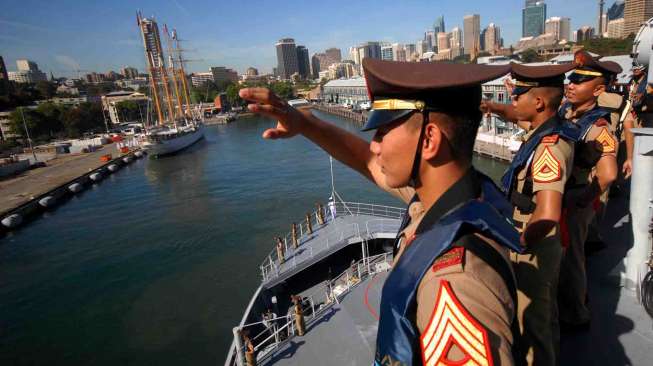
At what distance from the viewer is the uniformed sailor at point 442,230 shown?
92cm

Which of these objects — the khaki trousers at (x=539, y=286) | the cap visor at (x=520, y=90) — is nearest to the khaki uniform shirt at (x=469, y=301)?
the khaki trousers at (x=539, y=286)

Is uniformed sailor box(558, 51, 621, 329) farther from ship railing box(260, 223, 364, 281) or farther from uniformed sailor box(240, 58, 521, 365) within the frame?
ship railing box(260, 223, 364, 281)

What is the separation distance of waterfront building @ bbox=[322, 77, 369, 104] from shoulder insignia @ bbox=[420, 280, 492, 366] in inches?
3094

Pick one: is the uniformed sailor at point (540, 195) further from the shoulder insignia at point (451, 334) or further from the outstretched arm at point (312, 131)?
the shoulder insignia at point (451, 334)

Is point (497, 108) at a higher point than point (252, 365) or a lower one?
higher

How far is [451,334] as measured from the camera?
36.2 inches

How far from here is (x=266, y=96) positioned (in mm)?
1614

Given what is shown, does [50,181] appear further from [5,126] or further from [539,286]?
[539,286]

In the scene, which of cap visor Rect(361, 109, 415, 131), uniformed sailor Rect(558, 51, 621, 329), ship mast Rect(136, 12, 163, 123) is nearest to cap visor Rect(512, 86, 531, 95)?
uniformed sailor Rect(558, 51, 621, 329)

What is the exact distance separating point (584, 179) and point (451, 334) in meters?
2.89

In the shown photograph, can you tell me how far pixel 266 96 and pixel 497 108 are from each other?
210cm

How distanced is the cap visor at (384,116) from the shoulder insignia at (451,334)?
1.88 feet

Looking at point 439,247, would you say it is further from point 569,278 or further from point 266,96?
point 569,278

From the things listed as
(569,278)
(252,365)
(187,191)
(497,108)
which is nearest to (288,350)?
(252,365)
